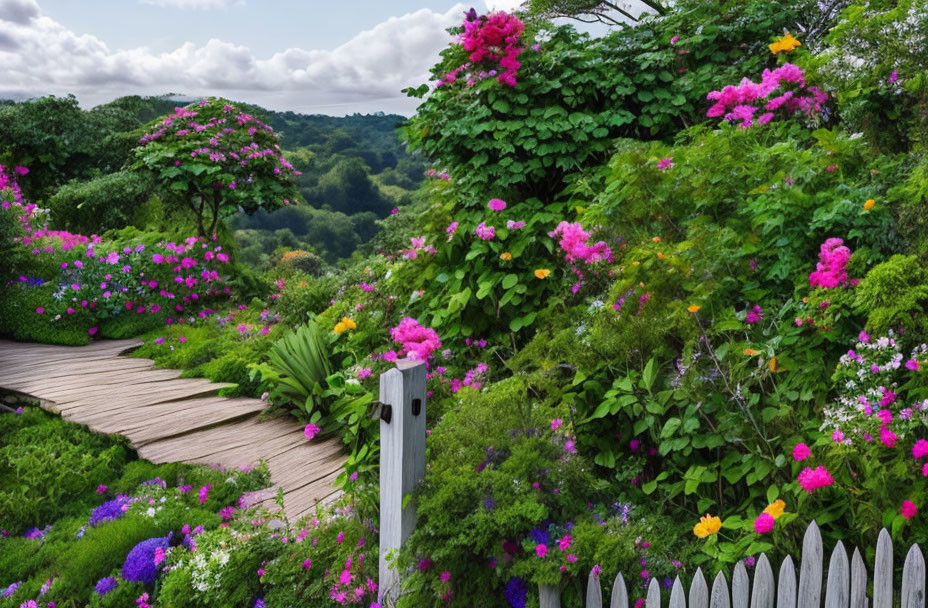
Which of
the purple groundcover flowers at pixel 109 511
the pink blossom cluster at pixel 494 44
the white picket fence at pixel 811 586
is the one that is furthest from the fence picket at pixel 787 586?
the pink blossom cluster at pixel 494 44

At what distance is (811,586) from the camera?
206 cm

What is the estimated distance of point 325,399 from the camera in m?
4.47

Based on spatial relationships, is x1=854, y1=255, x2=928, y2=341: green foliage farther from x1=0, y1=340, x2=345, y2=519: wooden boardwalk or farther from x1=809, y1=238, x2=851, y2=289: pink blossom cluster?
x1=0, y1=340, x2=345, y2=519: wooden boardwalk

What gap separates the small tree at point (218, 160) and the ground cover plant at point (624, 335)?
2.78 meters

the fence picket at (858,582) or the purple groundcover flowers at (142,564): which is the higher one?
the fence picket at (858,582)

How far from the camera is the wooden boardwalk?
3.95 meters

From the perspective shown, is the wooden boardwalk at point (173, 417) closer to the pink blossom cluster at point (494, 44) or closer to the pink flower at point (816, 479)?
the pink flower at point (816, 479)

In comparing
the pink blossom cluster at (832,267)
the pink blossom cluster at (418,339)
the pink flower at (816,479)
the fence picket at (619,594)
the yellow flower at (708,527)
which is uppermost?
the pink blossom cluster at (832,267)

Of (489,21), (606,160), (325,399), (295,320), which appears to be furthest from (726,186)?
(295,320)

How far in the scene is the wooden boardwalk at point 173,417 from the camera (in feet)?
13.0

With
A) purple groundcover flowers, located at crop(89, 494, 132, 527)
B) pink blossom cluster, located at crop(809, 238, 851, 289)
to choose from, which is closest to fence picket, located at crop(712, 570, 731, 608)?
pink blossom cluster, located at crop(809, 238, 851, 289)

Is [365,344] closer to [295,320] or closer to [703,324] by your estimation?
[295,320]

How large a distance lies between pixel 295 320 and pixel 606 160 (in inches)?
118

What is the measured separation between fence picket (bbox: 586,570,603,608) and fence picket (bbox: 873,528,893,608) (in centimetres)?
77
